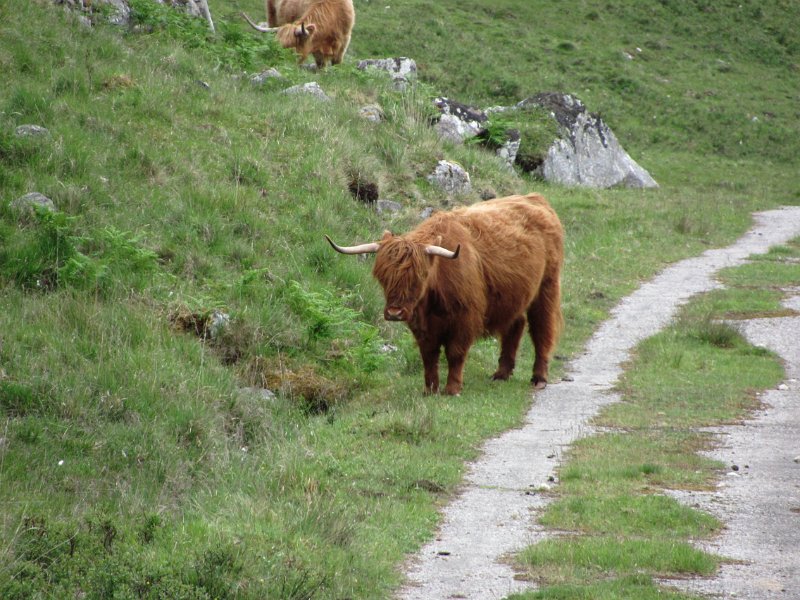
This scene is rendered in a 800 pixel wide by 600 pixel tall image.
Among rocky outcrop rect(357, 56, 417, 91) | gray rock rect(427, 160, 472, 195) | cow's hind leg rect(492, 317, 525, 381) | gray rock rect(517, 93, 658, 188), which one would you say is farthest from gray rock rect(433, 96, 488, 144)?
cow's hind leg rect(492, 317, 525, 381)

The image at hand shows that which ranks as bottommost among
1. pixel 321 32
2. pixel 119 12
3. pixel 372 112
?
pixel 372 112

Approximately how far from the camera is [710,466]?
7.58m

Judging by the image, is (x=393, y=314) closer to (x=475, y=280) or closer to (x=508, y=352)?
(x=475, y=280)

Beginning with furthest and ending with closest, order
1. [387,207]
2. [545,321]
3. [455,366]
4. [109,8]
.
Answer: [109,8] → [387,207] → [545,321] → [455,366]

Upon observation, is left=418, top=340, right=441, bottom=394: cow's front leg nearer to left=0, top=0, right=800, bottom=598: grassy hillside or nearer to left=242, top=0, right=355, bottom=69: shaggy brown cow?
left=0, top=0, right=800, bottom=598: grassy hillside

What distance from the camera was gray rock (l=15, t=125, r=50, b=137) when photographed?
11406mm

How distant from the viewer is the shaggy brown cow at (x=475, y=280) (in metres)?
9.23

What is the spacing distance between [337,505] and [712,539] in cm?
212

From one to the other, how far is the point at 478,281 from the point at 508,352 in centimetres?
125

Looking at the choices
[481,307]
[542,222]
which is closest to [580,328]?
[542,222]

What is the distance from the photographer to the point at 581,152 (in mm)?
24375

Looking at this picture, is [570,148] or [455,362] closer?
[455,362]

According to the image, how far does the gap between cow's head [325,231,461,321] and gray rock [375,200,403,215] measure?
5.27 m

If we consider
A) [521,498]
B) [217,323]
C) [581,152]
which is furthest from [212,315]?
[581,152]
